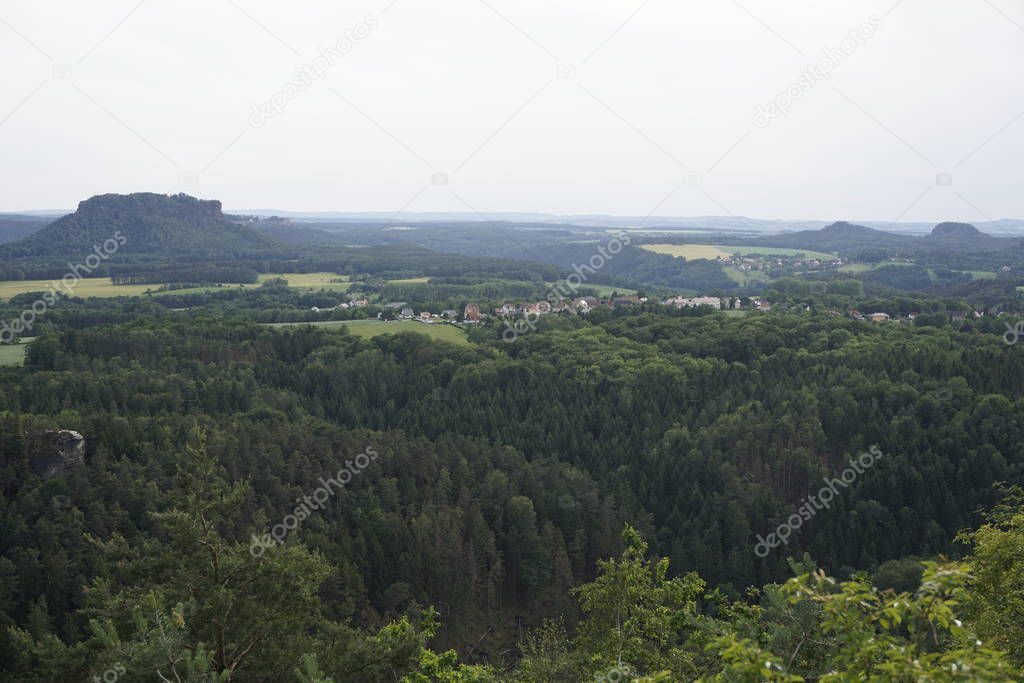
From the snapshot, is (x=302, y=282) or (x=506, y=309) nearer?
(x=506, y=309)

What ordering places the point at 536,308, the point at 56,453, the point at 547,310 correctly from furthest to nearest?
the point at 536,308, the point at 547,310, the point at 56,453

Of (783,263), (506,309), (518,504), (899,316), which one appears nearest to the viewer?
(518,504)

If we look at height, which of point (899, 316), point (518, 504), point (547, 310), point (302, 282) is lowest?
point (518, 504)

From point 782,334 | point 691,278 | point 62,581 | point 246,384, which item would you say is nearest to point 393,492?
point 62,581

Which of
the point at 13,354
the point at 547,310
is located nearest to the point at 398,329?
the point at 547,310

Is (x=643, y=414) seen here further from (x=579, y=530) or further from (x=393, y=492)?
(x=393, y=492)

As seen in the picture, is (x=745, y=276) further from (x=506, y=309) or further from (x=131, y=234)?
(x=131, y=234)

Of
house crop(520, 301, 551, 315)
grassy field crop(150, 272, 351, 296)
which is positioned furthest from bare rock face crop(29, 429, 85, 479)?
grassy field crop(150, 272, 351, 296)

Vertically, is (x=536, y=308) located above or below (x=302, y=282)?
below
